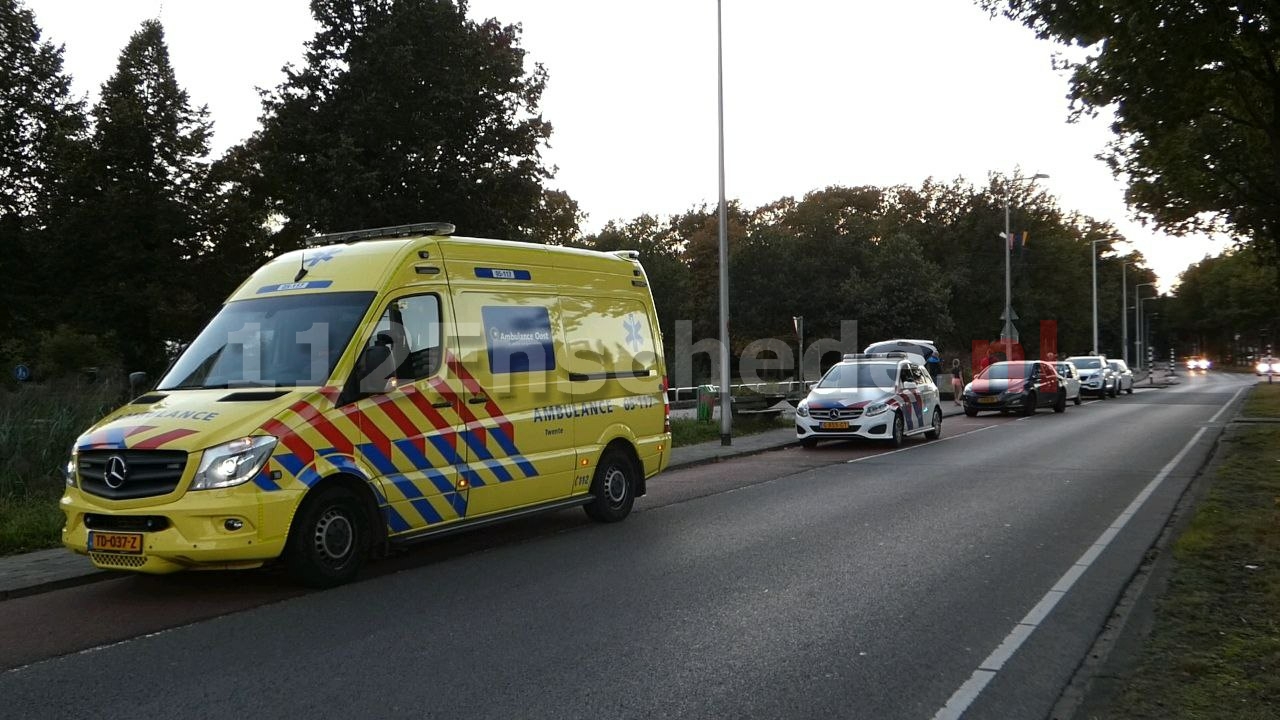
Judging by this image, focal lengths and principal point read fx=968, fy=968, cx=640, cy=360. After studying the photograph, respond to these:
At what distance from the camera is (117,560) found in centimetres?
663

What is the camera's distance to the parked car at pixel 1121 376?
4176cm

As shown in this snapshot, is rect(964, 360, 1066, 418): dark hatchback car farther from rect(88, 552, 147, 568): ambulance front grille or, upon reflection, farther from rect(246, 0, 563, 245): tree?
rect(88, 552, 147, 568): ambulance front grille

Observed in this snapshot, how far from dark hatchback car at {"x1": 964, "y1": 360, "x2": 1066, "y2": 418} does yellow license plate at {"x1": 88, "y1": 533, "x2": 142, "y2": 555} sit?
79.4 ft

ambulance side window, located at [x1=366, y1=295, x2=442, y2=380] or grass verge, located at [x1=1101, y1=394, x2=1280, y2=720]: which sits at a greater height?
ambulance side window, located at [x1=366, y1=295, x2=442, y2=380]

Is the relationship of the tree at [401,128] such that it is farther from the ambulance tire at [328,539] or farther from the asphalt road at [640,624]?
the ambulance tire at [328,539]

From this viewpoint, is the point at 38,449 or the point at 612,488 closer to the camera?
the point at 612,488

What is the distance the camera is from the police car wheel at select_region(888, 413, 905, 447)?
18.2 metres

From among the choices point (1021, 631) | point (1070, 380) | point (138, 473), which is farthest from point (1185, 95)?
point (1070, 380)

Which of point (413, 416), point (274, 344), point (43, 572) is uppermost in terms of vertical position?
point (274, 344)

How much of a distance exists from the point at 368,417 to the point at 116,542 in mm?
1857

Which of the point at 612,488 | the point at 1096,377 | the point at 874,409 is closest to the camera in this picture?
the point at 612,488

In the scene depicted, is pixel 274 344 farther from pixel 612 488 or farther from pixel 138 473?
pixel 612 488

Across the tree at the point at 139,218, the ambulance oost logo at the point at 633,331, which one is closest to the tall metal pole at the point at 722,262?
the ambulance oost logo at the point at 633,331

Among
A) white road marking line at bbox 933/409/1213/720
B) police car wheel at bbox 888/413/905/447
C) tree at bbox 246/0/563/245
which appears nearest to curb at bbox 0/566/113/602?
white road marking line at bbox 933/409/1213/720
